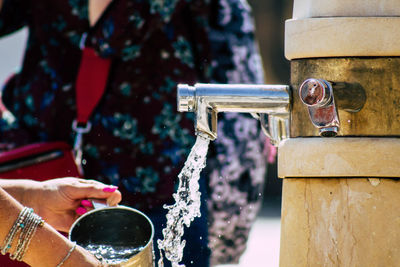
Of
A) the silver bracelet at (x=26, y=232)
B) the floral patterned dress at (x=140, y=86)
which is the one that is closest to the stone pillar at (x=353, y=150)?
the silver bracelet at (x=26, y=232)

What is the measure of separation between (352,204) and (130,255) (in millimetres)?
380

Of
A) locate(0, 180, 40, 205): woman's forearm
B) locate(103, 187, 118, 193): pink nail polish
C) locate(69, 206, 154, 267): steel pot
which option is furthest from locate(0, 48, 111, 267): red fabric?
locate(69, 206, 154, 267): steel pot

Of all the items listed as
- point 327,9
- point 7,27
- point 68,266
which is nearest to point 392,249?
point 327,9

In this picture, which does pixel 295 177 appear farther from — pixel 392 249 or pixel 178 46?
pixel 178 46

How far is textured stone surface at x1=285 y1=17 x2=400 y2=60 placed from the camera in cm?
98

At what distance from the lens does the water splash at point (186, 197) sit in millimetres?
1142

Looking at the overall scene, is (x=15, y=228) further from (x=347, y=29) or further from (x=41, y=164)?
(x=41, y=164)

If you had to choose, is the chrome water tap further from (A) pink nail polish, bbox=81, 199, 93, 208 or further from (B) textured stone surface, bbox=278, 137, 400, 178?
(A) pink nail polish, bbox=81, 199, 93, 208

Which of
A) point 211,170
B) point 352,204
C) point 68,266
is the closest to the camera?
point 352,204

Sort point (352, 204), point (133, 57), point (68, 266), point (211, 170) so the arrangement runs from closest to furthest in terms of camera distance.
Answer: point (352, 204) → point (68, 266) → point (133, 57) → point (211, 170)

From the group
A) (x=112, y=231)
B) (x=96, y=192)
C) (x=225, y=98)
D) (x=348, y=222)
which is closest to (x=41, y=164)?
(x=96, y=192)

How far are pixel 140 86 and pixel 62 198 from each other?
0.53 m

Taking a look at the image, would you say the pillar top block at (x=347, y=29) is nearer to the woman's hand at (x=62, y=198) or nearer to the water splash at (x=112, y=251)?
the water splash at (x=112, y=251)

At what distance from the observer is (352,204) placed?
3.27 ft
